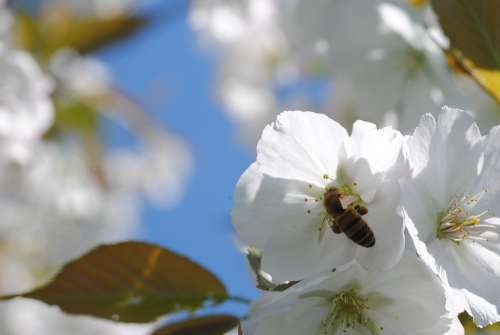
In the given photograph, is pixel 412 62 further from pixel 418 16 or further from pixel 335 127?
pixel 335 127

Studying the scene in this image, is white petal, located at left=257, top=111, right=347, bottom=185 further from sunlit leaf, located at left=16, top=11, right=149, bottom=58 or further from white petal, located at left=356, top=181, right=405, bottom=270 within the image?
sunlit leaf, located at left=16, top=11, right=149, bottom=58

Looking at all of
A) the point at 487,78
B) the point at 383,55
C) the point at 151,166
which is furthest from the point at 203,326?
the point at 151,166

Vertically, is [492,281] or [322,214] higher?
[322,214]

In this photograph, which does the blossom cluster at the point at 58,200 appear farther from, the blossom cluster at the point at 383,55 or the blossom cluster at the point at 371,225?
the blossom cluster at the point at 371,225

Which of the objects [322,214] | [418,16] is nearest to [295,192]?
A: [322,214]

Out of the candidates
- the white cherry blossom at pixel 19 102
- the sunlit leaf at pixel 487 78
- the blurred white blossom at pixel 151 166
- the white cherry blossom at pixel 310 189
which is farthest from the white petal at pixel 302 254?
the blurred white blossom at pixel 151 166

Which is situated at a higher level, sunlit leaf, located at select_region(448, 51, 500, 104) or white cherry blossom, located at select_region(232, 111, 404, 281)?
sunlit leaf, located at select_region(448, 51, 500, 104)

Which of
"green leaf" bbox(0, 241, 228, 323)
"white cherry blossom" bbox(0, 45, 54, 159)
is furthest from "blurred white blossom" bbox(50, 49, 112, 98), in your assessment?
"green leaf" bbox(0, 241, 228, 323)

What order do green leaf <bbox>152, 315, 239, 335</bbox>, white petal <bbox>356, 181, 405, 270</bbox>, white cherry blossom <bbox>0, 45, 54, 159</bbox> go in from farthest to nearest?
1. white cherry blossom <bbox>0, 45, 54, 159</bbox>
2. green leaf <bbox>152, 315, 239, 335</bbox>
3. white petal <bbox>356, 181, 405, 270</bbox>
